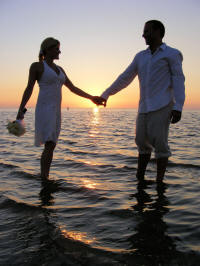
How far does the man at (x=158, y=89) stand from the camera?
4168 mm

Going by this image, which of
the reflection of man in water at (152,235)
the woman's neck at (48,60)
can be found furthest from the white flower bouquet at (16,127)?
the reflection of man in water at (152,235)

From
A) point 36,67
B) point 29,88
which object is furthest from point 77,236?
point 36,67

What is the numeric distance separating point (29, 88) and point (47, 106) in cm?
40

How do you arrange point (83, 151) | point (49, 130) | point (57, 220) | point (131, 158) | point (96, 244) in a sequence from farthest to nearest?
point (83, 151) < point (131, 158) < point (49, 130) < point (57, 220) < point (96, 244)

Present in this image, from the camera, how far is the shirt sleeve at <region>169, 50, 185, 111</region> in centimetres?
414

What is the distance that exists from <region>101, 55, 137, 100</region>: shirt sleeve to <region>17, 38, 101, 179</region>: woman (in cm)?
88

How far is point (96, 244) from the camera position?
8.85ft

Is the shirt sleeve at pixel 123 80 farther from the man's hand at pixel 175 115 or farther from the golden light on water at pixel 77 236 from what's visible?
the golden light on water at pixel 77 236

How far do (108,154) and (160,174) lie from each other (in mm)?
3438

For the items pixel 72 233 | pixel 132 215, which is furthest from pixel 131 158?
pixel 72 233

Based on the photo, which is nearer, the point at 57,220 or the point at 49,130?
the point at 57,220

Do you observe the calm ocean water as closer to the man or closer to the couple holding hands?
the couple holding hands

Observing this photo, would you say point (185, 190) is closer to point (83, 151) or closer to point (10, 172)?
point (10, 172)

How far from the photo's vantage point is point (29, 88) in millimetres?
4652
